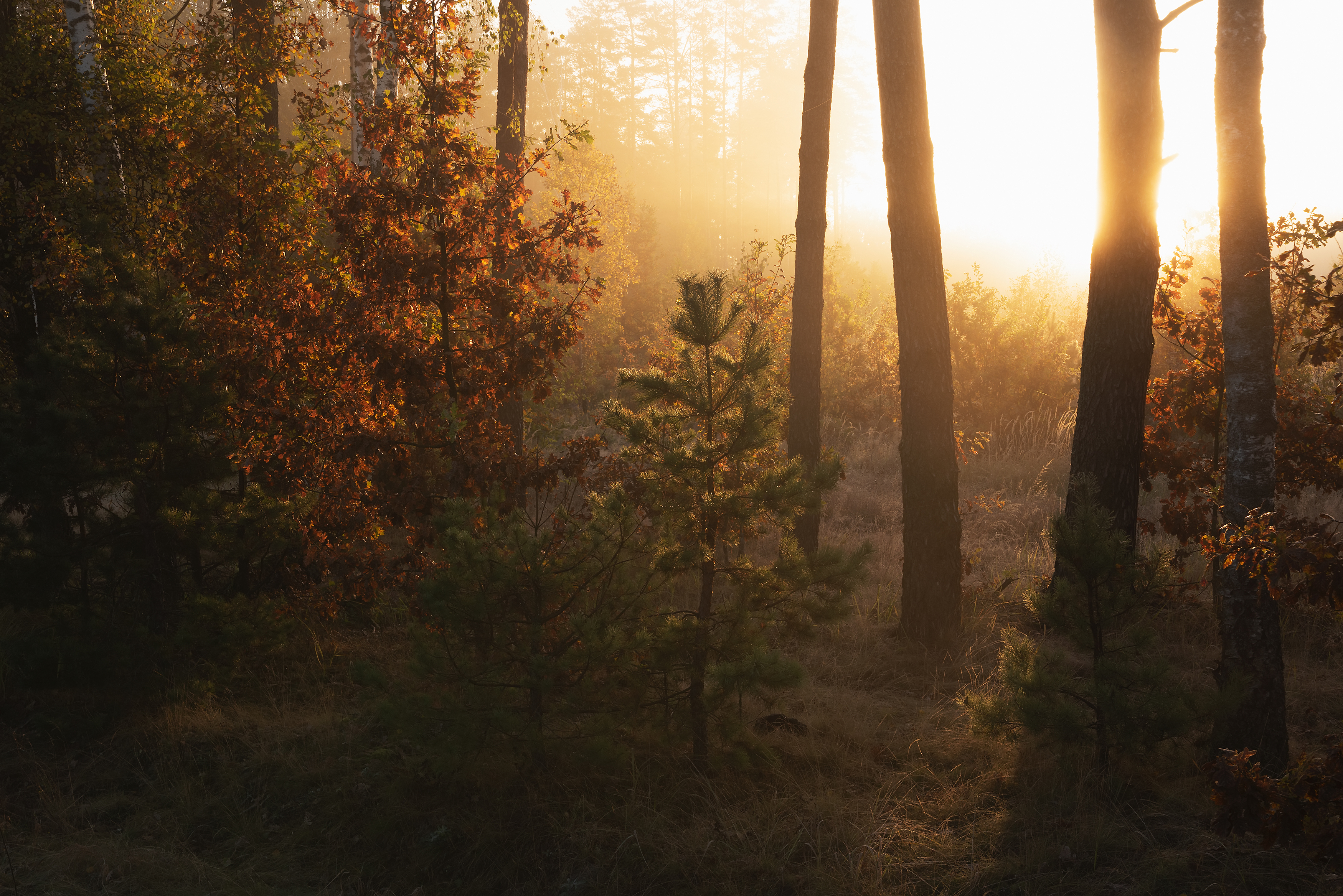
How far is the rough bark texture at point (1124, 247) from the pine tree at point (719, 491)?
2964mm

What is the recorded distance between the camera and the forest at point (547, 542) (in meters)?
4.14

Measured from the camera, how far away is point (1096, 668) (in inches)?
170

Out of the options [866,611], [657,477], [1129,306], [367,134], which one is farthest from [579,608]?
[1129,306]

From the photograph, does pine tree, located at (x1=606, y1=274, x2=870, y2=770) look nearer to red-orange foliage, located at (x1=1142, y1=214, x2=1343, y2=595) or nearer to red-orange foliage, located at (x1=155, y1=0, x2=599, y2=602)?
red-orange foliage, located at (x1=155, y1=0, x2=599, y2=602)

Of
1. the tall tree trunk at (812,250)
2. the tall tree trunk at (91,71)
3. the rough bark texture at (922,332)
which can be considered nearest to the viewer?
the rough bark texture at (922,332)

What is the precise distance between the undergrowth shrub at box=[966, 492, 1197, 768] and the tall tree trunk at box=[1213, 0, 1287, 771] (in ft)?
1.33

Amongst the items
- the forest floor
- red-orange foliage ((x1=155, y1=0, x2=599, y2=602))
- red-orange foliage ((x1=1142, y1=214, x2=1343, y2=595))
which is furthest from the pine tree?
red-orange foliage ((x1=1142, y1=214, x2=1343, y2=595))

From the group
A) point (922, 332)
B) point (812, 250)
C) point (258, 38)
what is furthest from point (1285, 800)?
point (258, 38)

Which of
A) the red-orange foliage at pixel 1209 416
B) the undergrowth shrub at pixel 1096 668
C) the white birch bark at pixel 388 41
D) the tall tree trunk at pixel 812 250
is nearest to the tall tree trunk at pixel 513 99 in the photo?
the white birch bark at pixel 388 41

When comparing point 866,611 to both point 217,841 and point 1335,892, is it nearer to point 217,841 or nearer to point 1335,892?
point 1335,892

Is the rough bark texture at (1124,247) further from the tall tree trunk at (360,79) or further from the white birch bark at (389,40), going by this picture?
the tall tree trunk at (360,79)

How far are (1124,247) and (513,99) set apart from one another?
601cm

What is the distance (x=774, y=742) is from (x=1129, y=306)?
439 cm

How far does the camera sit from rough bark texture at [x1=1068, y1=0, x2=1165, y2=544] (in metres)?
6.19
